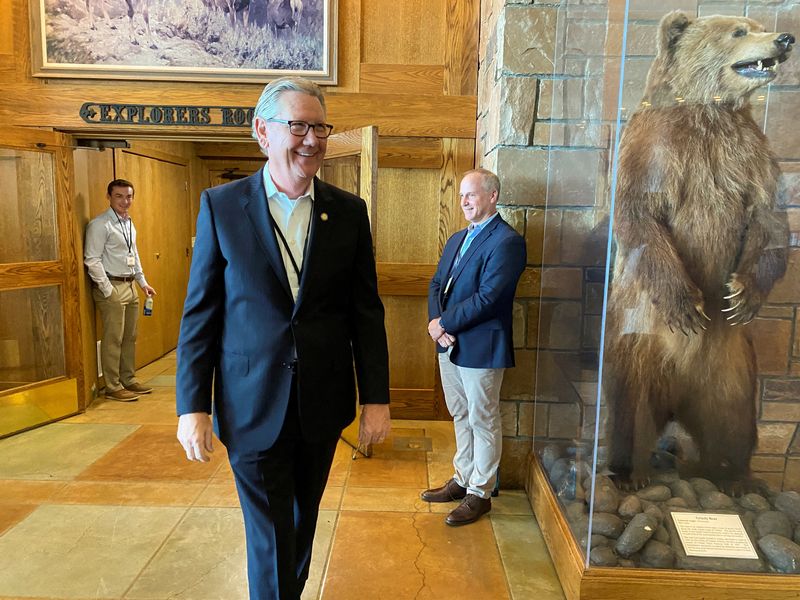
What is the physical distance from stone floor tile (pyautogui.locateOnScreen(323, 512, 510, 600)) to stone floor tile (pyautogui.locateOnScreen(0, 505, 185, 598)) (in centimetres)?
78

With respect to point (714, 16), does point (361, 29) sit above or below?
above

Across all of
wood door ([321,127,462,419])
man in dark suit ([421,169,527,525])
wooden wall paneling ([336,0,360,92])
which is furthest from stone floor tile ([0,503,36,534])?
wooden wall paneling ([336,0,360,92])

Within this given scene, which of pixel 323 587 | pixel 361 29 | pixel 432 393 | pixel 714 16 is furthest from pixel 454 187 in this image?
pixel 323 587

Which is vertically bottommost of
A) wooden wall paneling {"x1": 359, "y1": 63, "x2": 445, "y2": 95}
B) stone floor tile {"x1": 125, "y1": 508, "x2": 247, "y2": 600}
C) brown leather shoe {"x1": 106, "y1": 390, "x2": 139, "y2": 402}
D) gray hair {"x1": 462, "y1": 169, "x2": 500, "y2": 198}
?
brown leather shoe {"x1": 106, "y1": 390, "x2": 139, "y2": 402}

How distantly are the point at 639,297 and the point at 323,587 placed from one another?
1518 mm

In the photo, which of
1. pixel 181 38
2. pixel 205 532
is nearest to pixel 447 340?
pixel 205 532

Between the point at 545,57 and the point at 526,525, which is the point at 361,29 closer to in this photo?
the point at 545,57

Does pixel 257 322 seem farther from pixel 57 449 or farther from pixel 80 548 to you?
pixel 57 449

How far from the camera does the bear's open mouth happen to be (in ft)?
5.91

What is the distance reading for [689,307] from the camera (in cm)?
186

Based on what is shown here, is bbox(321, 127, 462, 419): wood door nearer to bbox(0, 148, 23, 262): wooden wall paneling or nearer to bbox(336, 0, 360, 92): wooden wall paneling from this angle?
bbox(336, 0, 360, 92): wooden wall paneling

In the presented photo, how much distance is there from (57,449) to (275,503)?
242 cm

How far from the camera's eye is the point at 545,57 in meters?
2.67

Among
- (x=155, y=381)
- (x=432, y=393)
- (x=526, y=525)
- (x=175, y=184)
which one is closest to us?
(x=526, y=525)
